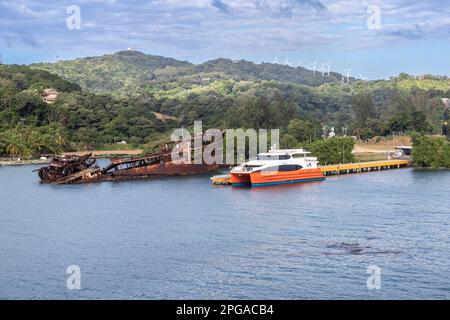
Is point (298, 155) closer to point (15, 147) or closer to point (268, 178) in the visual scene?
point (268, 178)

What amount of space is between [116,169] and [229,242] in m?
34.5

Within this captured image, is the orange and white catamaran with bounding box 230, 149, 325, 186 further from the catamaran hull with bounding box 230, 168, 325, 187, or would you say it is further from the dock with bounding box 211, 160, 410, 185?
the dock with bounding box 211, 160, 410, 185

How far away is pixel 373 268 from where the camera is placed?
3083cm

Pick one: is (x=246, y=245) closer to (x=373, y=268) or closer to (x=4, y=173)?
(x=373, y=268)

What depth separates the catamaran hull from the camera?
2355 inches

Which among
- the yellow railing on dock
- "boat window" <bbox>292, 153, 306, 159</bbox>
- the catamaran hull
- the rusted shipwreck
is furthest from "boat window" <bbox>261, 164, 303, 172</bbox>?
the rusted shipwreck

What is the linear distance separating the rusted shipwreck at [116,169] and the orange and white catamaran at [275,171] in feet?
37.6

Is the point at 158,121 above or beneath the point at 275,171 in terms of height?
above

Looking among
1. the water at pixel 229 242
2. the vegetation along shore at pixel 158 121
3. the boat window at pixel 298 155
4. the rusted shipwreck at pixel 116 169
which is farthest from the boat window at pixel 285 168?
the vegetation along shore at pixel 158 121

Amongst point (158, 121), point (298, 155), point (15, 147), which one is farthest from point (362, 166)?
point (158, 121)

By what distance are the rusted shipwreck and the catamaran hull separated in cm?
1156

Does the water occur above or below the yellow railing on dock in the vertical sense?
below

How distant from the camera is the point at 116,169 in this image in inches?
2746
